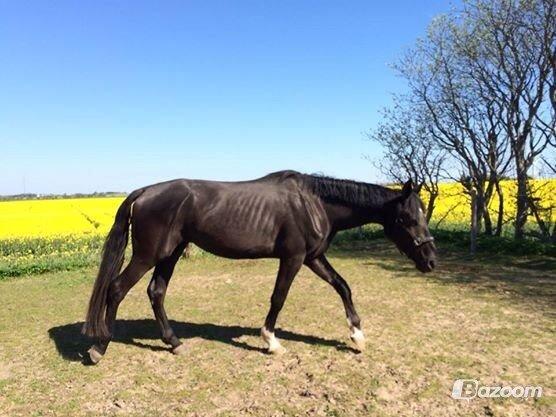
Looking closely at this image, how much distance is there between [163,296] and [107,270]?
758 millimetres

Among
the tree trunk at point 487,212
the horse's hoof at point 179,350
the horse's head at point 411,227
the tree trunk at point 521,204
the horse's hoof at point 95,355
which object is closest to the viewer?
the horse's hoof at point 95,355

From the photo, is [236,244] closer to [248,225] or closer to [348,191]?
[248,225]

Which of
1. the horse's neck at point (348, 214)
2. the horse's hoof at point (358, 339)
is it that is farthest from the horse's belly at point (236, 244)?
the horse's hoof at point (358, 339)

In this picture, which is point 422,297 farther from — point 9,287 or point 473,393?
point 9,287

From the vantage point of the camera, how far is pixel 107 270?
15.4 ft

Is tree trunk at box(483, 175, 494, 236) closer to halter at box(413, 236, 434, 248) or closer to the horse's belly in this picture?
halter at box(413, 236, 434, 248)

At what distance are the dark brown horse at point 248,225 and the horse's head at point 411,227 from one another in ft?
0.04

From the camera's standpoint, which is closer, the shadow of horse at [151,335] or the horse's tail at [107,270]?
the horse's tail at [107,270]

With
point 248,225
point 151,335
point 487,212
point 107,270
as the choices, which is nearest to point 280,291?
point 248,225

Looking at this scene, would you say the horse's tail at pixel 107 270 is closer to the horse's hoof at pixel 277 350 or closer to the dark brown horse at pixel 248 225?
the dark brown horse at pixel 248 225

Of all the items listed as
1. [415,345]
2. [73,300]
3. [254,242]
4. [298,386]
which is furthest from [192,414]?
[73,300]

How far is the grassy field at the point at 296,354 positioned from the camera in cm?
361

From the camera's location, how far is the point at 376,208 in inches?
191

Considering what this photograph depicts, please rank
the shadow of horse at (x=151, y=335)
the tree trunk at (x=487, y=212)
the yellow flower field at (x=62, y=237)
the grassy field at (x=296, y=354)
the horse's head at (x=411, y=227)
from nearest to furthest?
the grassy field at (x=296, y=354), the horse's head at (x=411, y=227), the shadow of horse at (x=151, y=335), the yellow flower field at (x=62, y=237), the tree trunk at (x=487, y=212)
